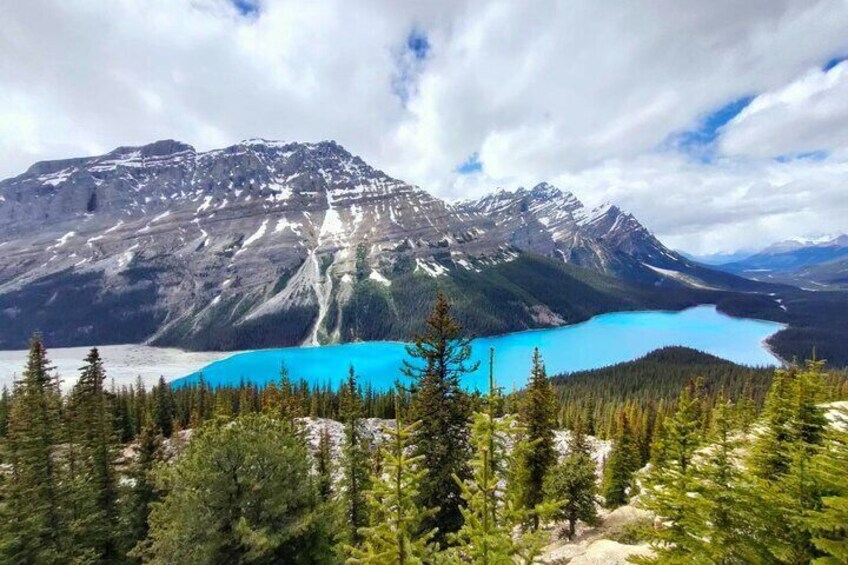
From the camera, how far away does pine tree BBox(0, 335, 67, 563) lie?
67.2 feet

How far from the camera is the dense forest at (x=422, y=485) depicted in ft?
27.5

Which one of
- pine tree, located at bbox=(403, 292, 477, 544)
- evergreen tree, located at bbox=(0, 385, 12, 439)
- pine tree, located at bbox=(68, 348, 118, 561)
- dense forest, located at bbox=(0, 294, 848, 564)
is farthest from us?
evergreen tree, located at bbox=(0, 385, 12, 439)

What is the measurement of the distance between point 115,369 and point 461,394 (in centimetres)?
23019

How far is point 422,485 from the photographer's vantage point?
17.7m

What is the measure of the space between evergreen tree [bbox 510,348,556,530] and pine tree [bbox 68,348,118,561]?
26.9 metres

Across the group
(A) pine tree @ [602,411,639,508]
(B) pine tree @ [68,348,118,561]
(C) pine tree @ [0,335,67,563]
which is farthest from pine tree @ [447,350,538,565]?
(A) pine tree @ [602,411,639,508]

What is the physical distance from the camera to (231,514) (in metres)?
14.8

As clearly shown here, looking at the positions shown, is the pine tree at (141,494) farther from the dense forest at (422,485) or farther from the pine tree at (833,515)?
the pine tree at (833,515)

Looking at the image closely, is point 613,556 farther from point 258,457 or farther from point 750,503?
point 258,457

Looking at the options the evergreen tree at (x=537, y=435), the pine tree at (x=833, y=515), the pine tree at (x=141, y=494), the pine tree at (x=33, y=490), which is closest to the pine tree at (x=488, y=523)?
the pine tree at (x=833, y=515)

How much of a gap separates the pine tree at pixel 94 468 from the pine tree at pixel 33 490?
3.85ft

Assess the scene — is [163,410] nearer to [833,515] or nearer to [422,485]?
[422,485]

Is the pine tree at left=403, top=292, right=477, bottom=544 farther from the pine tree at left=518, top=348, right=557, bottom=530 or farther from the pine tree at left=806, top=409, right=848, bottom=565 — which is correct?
the pine tree at left=518, top=348, right=557, bottom=530

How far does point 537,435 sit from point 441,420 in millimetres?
14021
